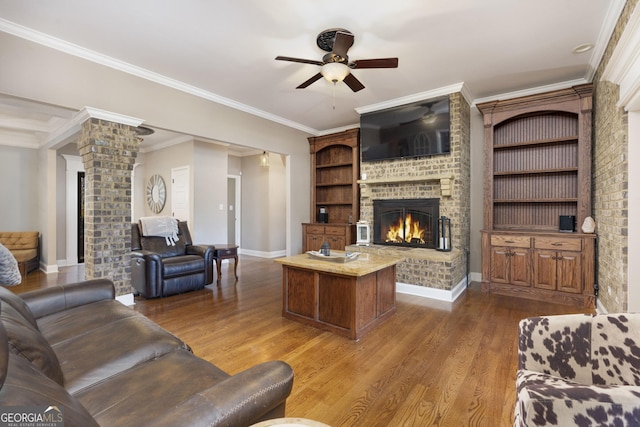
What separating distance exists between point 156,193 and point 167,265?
3.77 meters

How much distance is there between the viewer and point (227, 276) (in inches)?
202

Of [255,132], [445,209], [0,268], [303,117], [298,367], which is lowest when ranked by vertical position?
[298,367]

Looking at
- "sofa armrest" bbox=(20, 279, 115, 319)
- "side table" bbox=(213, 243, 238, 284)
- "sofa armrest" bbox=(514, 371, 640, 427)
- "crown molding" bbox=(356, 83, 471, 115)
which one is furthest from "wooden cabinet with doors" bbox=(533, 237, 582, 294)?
"sofa armrest" bbox=(20, 279, 115, 319)

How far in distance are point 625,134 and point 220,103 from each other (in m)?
4.70

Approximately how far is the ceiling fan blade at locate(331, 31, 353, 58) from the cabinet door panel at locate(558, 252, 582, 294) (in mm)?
3568

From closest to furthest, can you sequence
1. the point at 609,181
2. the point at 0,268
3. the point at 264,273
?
the point at 0,268
the point at 609,181
the point at 264,273

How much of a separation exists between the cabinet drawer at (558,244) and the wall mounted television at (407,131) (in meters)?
1.67

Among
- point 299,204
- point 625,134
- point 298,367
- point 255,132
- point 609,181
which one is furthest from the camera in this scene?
point 299,204

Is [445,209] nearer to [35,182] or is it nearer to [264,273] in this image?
[264,273]

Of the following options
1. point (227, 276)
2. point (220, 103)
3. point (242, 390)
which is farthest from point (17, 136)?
point (242, 390)

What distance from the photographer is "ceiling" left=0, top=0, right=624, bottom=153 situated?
2477 millimetres

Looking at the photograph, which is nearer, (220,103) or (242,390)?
(242,390)

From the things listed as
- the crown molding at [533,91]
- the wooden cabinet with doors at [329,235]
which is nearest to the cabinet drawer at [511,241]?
the crown molding at [533,91]

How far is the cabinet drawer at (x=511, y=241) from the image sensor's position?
3812 mm
